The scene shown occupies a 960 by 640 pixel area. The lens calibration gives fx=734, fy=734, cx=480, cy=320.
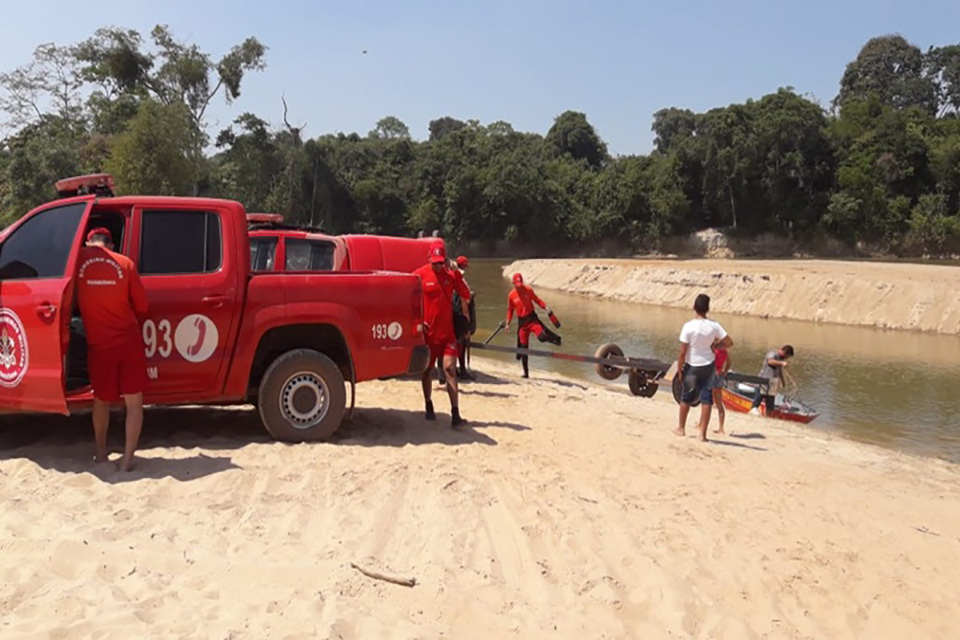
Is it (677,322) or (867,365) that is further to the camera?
(677,322)

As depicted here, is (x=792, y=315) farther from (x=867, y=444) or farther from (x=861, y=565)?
(x=861, y=565)

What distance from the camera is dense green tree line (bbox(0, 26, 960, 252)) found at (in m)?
44.6

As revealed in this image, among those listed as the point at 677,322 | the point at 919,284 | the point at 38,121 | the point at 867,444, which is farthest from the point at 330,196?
the point at 867,444

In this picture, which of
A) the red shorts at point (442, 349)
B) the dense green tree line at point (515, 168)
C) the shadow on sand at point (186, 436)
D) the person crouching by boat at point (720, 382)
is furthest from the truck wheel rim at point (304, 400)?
the dense green tree line at point (515, 168)

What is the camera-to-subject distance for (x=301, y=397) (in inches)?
264

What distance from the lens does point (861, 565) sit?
5434 millimetres

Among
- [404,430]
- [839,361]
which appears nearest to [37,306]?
[404,430]

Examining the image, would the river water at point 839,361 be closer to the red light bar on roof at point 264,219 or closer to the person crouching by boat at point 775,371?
the person crouching by boat at point 775,371

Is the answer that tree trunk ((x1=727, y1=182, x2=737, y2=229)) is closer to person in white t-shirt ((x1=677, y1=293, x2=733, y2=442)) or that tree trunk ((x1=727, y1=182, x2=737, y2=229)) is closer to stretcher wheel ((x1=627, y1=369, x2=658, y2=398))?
stretcher wheel ((x1=627, y1=369, x2=658, y2=398))

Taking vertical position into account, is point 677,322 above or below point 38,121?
below

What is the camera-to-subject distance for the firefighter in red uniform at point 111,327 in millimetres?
5551

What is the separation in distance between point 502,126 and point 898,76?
49465 mm

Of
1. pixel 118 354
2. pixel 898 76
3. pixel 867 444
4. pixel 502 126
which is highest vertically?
pixel 898 76

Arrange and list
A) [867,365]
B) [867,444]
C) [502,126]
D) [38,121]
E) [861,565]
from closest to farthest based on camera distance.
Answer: [861,565] < [867,444] < [867,365] < [38,121] < [502,126]
